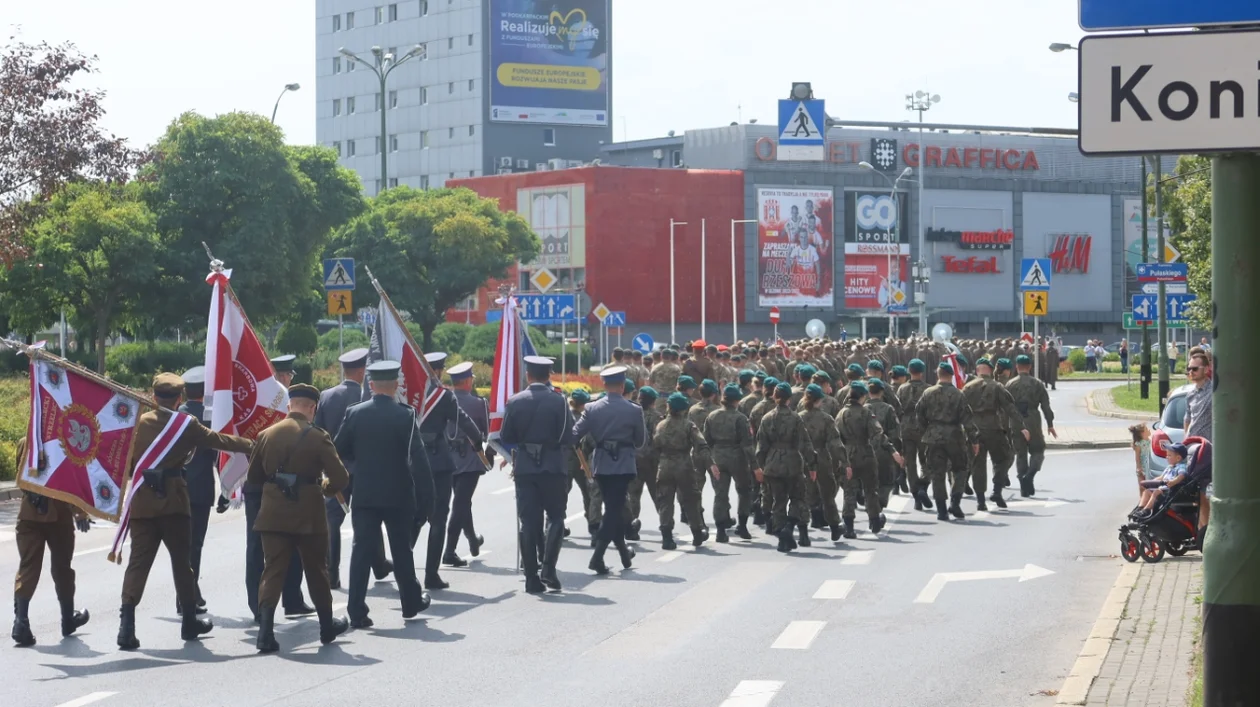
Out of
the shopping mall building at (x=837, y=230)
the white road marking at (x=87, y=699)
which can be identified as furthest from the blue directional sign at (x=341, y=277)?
the shopping mall building at (x=837, y=230)

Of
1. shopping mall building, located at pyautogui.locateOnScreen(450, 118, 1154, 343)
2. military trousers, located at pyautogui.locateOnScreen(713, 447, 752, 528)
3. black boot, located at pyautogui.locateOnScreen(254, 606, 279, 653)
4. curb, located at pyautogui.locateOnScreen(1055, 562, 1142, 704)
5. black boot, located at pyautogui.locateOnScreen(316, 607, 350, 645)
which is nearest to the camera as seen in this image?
curb, located at pyautogui.locateOnScreen(1055, 562, 1142, 704)

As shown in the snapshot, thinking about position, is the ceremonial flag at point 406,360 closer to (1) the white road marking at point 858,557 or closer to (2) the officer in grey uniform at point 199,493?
(2) the officer in grey uniform at point 199,493

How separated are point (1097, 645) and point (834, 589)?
142 inches

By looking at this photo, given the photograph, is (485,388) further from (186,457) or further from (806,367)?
(186,457)

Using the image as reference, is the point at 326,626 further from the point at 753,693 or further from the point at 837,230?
the point at 837,230

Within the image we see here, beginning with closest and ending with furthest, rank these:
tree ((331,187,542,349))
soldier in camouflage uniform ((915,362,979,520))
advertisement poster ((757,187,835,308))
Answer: soldier in camouflage uniform ((915,362,979,520))
tree ((331,187,542,349))
advertisement poster ((757,187,835,308))

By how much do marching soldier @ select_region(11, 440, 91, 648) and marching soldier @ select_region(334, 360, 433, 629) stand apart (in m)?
1.83

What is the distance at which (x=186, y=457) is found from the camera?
11359 millimetres

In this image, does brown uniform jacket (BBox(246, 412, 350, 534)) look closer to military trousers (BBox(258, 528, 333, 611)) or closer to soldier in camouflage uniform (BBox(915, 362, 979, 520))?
military trousers (BBox(258, 528, 333, 611))

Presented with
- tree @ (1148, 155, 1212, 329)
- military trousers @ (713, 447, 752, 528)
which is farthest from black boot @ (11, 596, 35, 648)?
tree @ (1148, 155, 1212, 329)

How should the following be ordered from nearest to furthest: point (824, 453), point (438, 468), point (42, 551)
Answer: point (42, 551) < point (438, 468) < point (824, 453)

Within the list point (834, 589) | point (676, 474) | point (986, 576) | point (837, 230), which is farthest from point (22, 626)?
point (837, 230)

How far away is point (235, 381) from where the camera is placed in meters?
12.8

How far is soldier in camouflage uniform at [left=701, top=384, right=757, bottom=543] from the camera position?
17.7 metres
